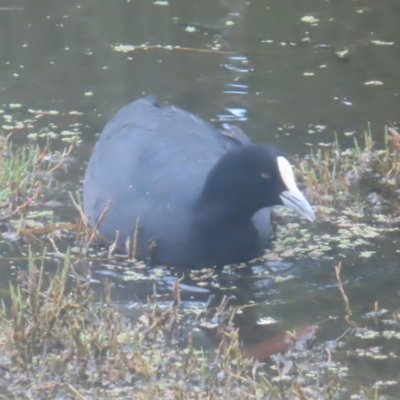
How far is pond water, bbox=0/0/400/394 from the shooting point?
4.35 m

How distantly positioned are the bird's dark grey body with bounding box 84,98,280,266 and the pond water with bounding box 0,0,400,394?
11cm

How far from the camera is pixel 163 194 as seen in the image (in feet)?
14.9

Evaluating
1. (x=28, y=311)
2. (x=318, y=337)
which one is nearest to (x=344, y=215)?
(x=318, y=337)

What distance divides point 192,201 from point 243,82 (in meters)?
2.58

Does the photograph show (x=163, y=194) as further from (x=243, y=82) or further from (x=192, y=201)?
(x=243, y=82)

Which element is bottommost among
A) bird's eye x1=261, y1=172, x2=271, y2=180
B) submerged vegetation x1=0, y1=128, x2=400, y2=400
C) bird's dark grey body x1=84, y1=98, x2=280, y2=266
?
submerged vegetation x1=0, y1=128, x2=400, y2=400

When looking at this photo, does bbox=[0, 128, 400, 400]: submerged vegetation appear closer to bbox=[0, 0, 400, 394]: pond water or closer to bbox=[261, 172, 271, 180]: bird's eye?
bbox=[0, 0, 400, 394]: pond water

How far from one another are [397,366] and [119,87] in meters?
3.71

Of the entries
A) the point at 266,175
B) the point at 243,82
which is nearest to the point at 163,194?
the point at 266,175

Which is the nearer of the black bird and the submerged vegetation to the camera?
the submerged vegetation

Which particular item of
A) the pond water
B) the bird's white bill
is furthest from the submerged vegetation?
the bird's white bill

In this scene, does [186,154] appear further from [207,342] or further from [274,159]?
[207,342]

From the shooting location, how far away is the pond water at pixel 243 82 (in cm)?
435

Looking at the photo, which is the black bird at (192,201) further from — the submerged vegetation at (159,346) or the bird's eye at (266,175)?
the submerged vegetation at (159,346)
